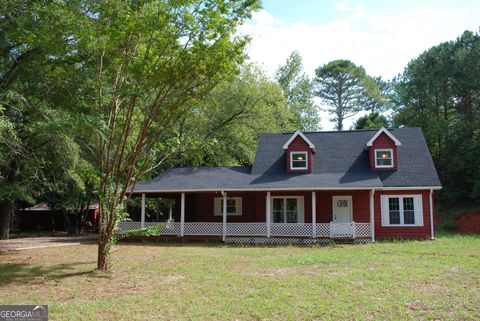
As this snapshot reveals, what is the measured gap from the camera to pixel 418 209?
2148 centimetres

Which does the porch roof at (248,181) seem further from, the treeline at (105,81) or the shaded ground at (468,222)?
the shaded ground at (468,222)

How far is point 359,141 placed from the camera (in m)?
25.1

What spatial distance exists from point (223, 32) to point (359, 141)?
15386 millimetres

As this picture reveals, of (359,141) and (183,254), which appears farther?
(359,141)

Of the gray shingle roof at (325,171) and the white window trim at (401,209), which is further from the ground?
the gray shingle roof at (325,171)

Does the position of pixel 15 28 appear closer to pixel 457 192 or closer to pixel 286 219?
pixel 286 219

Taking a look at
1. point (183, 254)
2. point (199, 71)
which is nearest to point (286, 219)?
point (183, 254)

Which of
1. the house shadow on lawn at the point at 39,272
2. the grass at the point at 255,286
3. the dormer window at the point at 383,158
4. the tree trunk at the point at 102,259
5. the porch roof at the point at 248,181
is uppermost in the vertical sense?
the dormer window at the point at 383,158

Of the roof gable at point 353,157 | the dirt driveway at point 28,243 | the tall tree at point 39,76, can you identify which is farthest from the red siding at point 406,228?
the dirt driveway at point 28,243

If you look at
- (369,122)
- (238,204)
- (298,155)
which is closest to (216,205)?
(238,204)

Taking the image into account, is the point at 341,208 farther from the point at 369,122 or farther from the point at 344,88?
the point at 344,88

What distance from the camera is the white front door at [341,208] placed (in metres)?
22.5

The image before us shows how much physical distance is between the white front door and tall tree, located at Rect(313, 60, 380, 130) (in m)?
34.9

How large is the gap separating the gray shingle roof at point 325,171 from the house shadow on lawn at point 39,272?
8.72m
